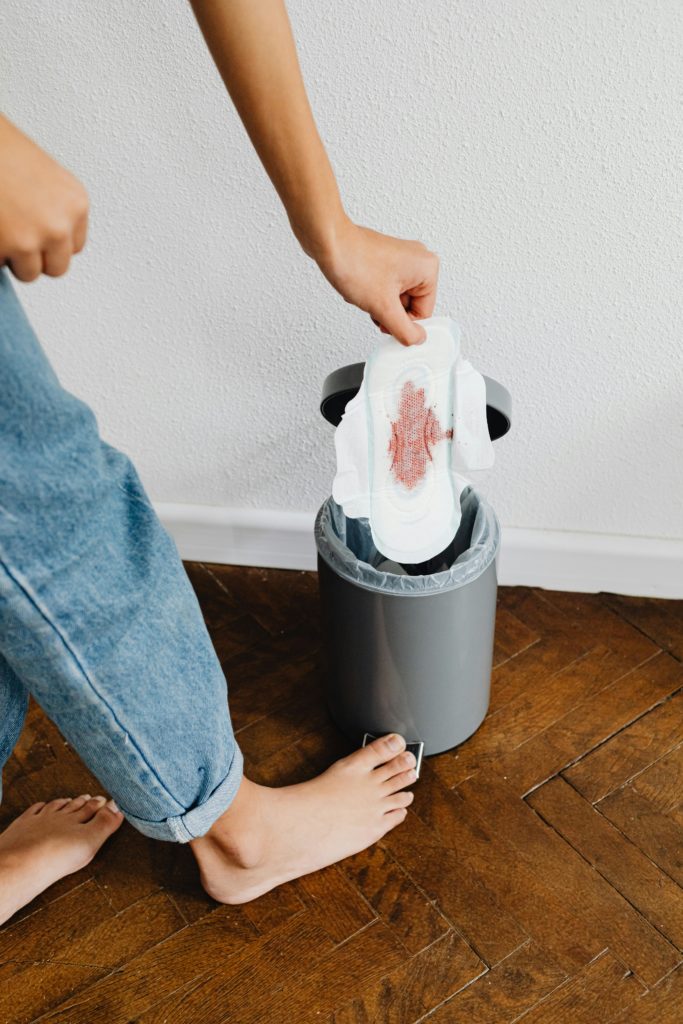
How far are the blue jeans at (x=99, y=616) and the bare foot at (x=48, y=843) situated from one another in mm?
232

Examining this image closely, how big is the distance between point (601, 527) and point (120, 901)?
76 centimetres

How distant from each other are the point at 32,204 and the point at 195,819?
0.49m

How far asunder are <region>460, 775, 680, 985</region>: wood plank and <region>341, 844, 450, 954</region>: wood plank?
0.10 m

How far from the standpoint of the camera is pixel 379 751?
1048mm

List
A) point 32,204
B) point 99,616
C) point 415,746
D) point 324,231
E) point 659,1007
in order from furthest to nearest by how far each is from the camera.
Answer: point 415,746, point 659,1007, point 324,231, point 99,616, point 32,204

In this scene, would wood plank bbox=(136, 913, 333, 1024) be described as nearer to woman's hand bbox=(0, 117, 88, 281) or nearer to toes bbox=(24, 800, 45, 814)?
toes bbox=(24, 800, 45, 814)

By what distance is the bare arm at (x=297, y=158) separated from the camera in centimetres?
65

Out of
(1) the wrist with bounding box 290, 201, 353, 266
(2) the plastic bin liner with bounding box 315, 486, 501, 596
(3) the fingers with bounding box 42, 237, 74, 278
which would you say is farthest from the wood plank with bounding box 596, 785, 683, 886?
(3) the fingers with bounding box 42, 237, 74, 278

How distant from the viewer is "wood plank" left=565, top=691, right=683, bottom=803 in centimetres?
106

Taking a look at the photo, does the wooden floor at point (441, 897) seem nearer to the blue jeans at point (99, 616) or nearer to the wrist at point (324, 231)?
the blue jeans at point (99, 616)

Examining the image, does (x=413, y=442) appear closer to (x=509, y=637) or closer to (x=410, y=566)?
(x=410, y=566)

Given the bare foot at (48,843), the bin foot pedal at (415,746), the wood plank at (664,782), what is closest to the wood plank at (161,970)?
the bare foot at (48,843)

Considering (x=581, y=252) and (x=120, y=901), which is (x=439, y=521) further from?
(x=120, y=901)

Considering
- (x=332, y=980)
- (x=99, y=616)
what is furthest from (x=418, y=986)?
(x=99, y=616)
